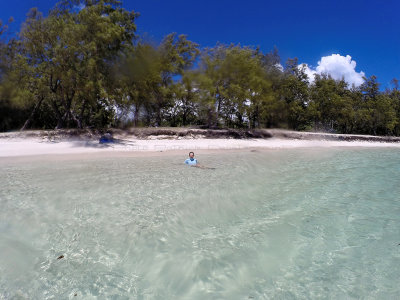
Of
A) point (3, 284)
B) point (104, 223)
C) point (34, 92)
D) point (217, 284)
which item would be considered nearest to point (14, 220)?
point (104, 223)

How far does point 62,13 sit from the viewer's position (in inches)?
799

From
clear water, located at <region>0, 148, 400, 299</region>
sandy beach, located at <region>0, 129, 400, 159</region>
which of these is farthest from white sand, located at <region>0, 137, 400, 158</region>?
clear water, located at <region>0, 148, 400, 299</region>

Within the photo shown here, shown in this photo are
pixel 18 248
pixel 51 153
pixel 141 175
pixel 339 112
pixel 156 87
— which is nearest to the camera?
pixel 18 248

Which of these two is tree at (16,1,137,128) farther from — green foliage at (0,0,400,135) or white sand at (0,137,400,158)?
white sand at (0,137,400,158)

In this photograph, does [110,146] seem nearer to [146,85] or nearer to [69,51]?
[69,51]

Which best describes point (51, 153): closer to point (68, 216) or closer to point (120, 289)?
point (68, 216)

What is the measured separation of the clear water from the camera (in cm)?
318

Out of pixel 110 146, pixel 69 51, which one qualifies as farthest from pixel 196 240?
pixel 69 51

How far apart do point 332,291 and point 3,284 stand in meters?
4.12

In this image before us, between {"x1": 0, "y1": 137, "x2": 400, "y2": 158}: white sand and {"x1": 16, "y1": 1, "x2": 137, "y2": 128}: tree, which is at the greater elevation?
{"x1": 16, "y1": 1, "x2": 137, "y2": 128}: tree

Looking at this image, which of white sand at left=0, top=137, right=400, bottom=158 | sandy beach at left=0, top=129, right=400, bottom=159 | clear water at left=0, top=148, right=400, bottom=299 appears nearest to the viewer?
clear water at left=0, top=148, right=400, bottom=299

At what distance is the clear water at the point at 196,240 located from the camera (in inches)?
125

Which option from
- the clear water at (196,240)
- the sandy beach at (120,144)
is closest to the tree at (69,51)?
the sandy beach at (120,144)

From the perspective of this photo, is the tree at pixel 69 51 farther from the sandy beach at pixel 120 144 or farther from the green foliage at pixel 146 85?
the sandy beach at pixel 120 144
